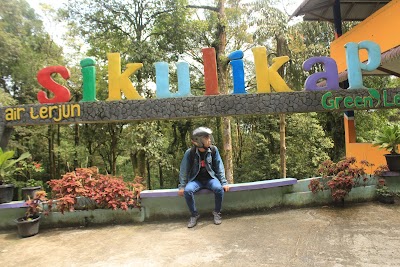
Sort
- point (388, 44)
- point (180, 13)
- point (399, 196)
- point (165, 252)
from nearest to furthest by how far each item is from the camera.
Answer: point (165, 252), point (399, 196), point (388, 44), point (180, 13)

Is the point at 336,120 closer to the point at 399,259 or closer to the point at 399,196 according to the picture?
the point at 399,196

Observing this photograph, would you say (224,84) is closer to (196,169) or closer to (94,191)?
(196,169)

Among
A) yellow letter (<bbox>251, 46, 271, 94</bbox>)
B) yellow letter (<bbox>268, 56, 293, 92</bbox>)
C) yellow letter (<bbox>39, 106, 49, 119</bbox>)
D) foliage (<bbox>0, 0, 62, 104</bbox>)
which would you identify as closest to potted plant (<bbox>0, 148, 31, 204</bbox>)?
yellow letter (<bbox>39, 106, 49, 119</bbox>)

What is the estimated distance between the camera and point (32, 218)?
464cm

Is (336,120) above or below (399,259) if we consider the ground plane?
above

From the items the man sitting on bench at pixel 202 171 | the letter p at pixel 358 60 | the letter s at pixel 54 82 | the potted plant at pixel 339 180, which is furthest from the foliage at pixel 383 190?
the letter s at pixel 54 82

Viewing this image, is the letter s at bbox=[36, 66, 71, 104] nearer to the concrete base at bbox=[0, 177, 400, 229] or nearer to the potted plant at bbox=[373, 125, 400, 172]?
the concrete base at bbox=[0, 177, 400, 229]

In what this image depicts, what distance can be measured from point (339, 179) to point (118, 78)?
15.0 feet

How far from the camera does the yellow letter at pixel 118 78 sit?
17.8ft

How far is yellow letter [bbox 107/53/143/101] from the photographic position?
5434 mm

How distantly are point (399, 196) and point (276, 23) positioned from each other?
342 inches

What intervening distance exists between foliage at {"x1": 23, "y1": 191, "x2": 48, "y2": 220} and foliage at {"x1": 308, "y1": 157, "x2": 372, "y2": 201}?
4782 millimetres

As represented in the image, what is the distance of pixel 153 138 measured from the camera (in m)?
13.1

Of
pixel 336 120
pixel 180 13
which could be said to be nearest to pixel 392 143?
pixel 180 13
